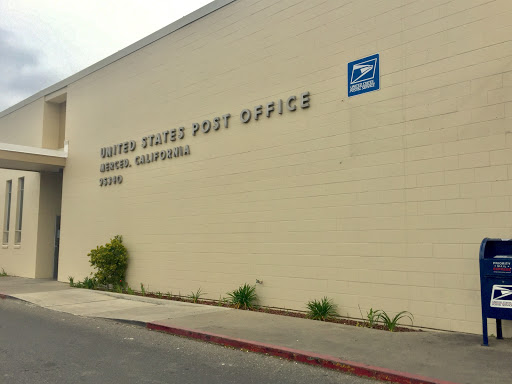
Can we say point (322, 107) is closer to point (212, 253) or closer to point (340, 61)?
point (340, 61)

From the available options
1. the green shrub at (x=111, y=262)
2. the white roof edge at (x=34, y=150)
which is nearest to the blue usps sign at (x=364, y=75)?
the green shrub at (x=111, y=262)

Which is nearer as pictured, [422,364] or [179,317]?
[422,364]

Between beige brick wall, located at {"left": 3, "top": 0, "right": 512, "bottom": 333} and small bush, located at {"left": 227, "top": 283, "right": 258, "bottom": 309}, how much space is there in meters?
0.26

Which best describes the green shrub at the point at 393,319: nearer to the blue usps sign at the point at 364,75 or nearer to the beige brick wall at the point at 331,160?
the beige brick wall at the point at 331,160

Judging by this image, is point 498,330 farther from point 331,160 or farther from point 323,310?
point 331,160

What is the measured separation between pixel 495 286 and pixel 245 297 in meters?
5.62

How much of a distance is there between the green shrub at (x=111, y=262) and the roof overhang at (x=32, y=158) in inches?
185

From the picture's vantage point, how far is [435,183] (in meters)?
8.51

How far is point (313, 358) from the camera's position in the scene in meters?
6.77

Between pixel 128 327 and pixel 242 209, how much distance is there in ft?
12.4

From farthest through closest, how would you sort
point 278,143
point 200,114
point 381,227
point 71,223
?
1. point 71,223
2. point 200,114
3. point 278,143
4. point 381,227

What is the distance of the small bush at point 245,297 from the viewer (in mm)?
11180

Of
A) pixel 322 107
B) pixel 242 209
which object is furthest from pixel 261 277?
pixel 322 107

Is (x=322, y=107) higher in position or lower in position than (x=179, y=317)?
higher
